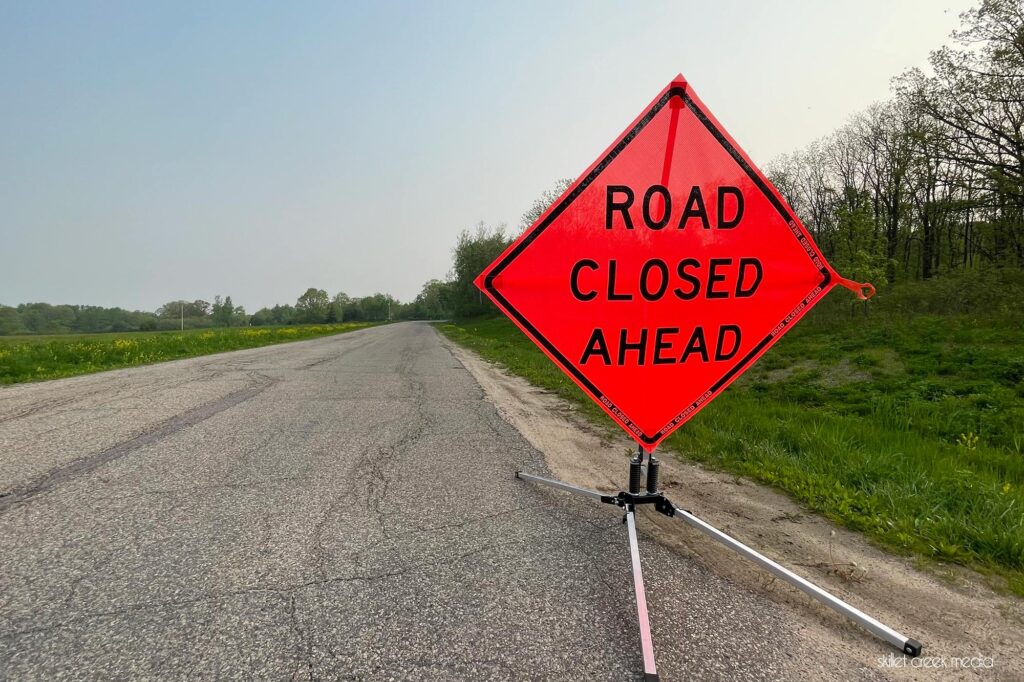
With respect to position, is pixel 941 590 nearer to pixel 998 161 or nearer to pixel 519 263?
pixel 519 263

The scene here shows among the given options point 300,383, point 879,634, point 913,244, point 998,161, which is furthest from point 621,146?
point 913,244

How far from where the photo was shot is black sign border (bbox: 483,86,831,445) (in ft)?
8.66

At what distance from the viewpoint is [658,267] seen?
107 inches

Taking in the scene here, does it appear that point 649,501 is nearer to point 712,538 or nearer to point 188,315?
point 712,538

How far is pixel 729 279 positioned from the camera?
2.79m

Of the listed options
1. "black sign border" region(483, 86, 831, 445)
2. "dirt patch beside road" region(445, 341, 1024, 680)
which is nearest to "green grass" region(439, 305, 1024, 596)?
"dirt patch beside road" region(445, 341, 1024, 680)

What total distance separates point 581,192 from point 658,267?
63cm

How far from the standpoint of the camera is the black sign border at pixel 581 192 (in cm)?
264

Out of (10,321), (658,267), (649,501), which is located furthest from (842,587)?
(10,321)

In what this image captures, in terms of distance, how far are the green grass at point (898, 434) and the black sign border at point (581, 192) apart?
138 cm

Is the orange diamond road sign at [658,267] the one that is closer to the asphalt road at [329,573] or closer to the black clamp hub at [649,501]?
the black clamp hub at [649,501]

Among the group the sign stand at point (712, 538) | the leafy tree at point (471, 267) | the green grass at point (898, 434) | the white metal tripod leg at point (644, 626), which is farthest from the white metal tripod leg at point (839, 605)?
the leafy tree at point (471, 267)

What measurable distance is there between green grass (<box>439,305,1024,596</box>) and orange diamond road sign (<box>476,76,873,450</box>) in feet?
5.17

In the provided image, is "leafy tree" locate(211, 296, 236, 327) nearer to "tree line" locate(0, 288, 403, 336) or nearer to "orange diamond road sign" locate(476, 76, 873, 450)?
"tree line" locate(0, 288, 403, 336)
